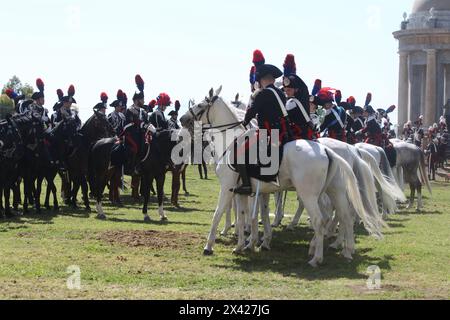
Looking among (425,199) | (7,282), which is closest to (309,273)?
(7,282)

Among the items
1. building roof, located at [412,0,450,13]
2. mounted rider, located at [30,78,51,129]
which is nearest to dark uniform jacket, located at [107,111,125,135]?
mounted rider, located at [30,78,51,129]

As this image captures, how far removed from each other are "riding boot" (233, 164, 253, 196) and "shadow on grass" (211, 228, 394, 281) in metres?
1.12

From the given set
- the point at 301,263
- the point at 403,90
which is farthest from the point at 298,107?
the point at 403,90

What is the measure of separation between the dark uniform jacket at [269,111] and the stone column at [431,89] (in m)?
50.7

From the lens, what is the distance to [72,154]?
21859 millimetres

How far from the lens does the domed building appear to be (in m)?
61.8

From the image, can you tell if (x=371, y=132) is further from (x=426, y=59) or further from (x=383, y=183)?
(x=426, y=59)

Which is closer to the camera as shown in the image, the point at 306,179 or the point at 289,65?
the point at 306,179

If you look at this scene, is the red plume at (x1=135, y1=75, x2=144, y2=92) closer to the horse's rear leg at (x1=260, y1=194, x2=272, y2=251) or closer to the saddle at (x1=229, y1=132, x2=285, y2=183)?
the horse's rear leg at (x1=260, y1=194, x2=272, y2=251)

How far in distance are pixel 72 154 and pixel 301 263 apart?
10.1 meters

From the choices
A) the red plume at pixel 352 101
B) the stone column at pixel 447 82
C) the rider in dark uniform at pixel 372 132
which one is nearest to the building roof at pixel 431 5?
the stone column at pixel 447 82

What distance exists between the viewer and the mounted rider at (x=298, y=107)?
46.1 ft

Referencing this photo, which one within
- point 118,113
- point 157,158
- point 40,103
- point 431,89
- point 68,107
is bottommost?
point 157,158

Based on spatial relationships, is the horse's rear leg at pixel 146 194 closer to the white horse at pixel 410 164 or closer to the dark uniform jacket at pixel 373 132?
the dark uniform jacket at pixel 373 132
